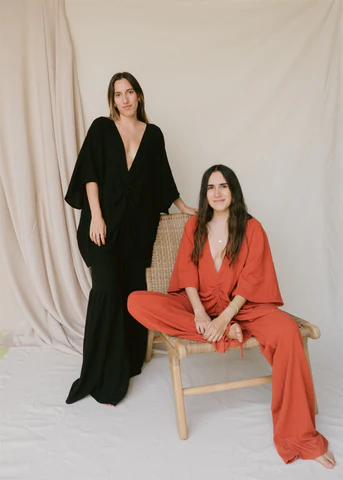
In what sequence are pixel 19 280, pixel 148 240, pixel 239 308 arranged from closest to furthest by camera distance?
1. pixel 239 308
2. pixel 148 240
3. pixel 19 280

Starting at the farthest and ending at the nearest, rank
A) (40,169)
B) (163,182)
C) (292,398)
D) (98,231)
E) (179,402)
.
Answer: (40,169) < (163,182) < (98,231) < (179,402) < (292,398)

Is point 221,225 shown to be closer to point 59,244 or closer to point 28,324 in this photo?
point 59,244

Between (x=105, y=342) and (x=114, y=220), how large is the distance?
0.58 meters

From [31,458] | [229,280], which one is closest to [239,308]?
[229,280]

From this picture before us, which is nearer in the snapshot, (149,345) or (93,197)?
(93,197)

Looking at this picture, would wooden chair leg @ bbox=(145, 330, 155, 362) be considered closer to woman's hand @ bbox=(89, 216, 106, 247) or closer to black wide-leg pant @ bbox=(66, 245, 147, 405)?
black wide-leg pant @ bbox=(66, 245, 147, 405)

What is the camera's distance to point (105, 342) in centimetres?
206

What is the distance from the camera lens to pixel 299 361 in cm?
162

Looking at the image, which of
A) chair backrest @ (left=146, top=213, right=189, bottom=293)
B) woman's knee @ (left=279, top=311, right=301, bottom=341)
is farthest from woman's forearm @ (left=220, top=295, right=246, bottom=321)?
chair backrest @ (left=146, top=213, right=189, bottom=293)

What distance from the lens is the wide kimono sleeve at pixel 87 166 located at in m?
2.13

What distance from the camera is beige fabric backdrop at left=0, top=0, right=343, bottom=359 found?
8.27 ft

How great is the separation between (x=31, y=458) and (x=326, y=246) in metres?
2.03

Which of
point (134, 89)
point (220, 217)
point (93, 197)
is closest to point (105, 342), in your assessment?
point (93, 197)

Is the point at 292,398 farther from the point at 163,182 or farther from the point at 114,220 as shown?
the point at 163,182
